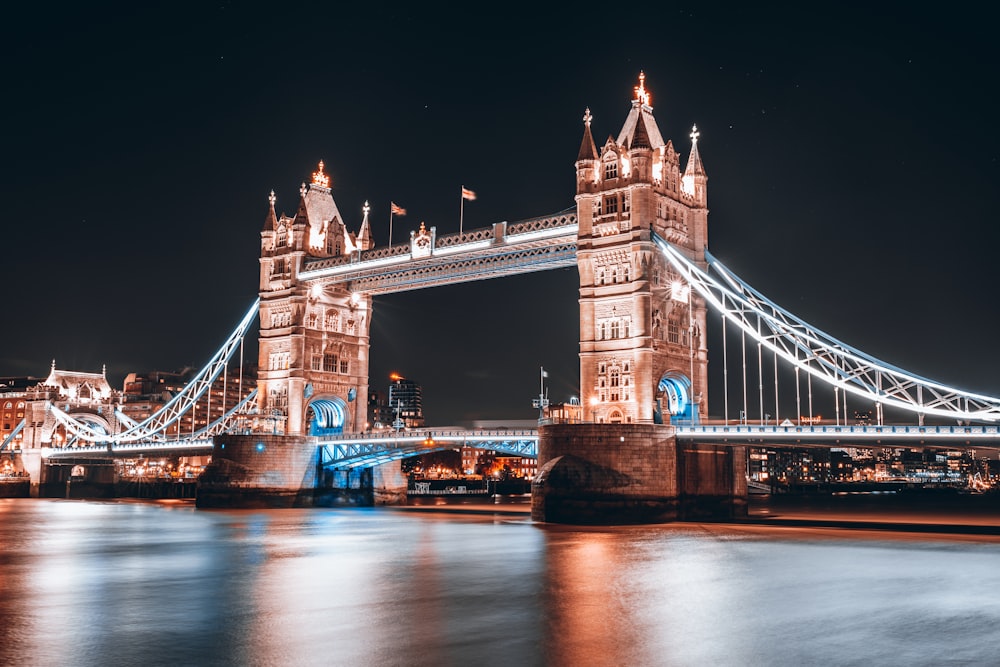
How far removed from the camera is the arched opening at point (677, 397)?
5594 cm

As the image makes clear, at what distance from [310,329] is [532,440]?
24.5 meters

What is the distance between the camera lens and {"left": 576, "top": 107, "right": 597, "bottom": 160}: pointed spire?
57938 mm

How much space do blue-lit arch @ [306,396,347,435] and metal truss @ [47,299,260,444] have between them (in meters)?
5.61

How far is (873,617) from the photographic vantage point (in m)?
21.9

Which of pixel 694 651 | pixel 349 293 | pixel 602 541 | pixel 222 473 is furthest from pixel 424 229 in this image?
pixel 694 651

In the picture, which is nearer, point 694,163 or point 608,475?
point 608,475

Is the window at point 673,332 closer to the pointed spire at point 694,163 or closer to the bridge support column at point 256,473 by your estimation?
the pointed spire at point 694,163

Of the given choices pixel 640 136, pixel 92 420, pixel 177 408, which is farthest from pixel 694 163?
pixel 92 420

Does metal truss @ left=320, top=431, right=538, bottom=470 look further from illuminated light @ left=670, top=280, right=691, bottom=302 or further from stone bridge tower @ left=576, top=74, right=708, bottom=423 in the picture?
illuminated light @ left=670, top=280, right=691, bottom=302

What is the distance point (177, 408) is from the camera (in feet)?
322

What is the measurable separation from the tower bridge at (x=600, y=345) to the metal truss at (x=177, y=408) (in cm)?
41

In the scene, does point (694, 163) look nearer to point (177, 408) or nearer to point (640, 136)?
point (640, 136)

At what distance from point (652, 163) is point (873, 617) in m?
37.8

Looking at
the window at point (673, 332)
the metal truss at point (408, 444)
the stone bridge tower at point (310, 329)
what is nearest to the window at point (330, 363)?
the stone bridge tower at point (310, 329)
